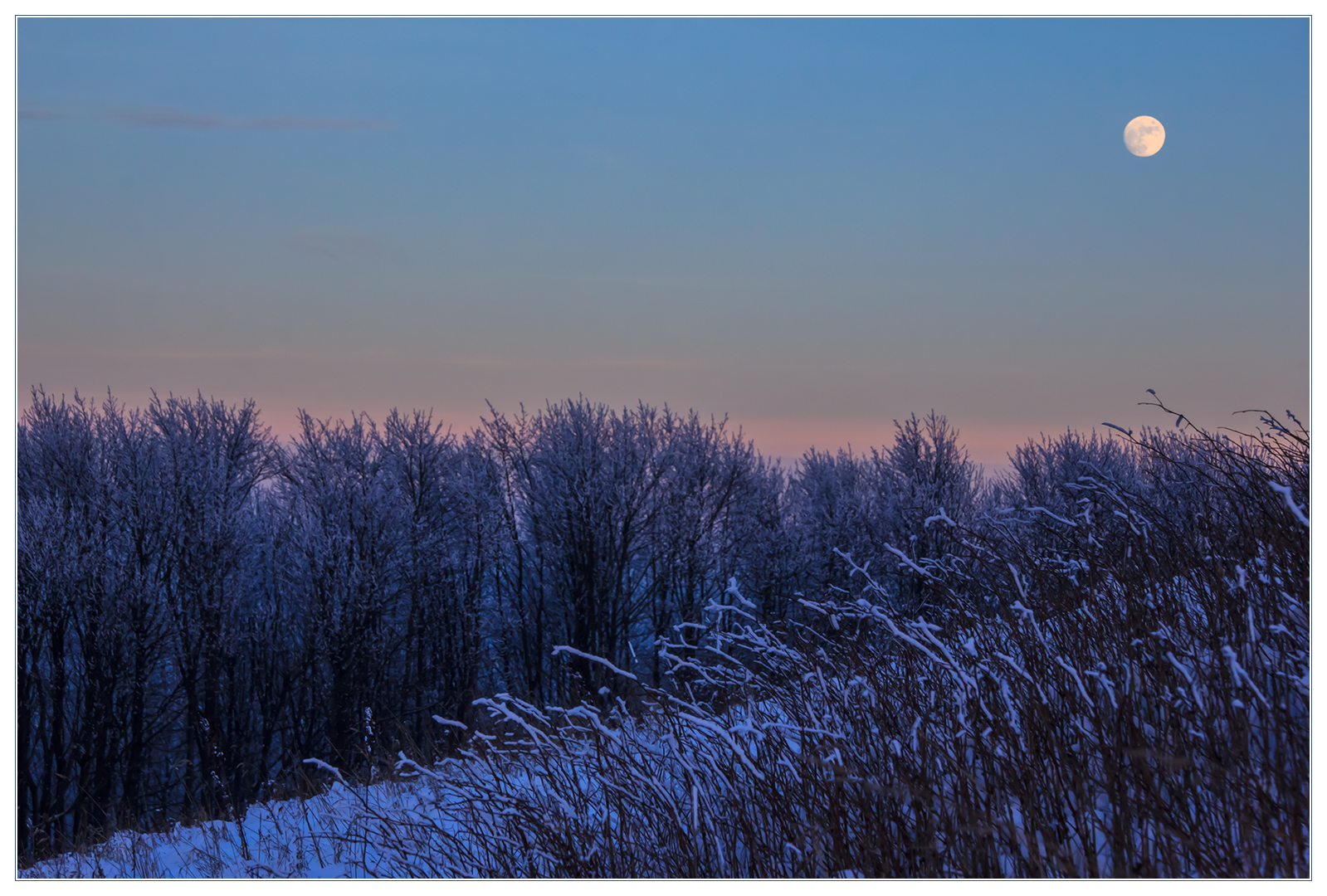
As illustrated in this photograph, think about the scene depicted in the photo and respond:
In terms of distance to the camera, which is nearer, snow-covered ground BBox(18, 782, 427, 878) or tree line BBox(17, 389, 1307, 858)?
snow-covered ground BBox(18, 782, 427, 878)

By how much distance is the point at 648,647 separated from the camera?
28406mm

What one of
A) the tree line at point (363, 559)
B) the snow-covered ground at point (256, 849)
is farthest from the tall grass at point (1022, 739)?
the tree line at point (363, 559)

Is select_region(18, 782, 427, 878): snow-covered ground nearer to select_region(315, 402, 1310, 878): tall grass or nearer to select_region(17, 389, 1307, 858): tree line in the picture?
select_region(315, 402, 1310, 878): tall grass

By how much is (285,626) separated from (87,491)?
626cm

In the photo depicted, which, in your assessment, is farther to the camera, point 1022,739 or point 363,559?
point 363,559

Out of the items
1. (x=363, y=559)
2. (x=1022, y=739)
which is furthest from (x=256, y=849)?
(x=363, y=559)

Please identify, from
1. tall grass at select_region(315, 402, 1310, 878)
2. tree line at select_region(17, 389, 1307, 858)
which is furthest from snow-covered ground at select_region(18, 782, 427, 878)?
tree line at select_region(17, 389, 1307, 858)

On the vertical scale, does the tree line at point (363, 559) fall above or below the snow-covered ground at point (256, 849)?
above

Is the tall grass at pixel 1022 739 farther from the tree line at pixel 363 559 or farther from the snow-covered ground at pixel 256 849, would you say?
the tree line at pixel 363 559

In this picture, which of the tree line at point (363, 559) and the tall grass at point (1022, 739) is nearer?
the tall grass at point (1022, 739)

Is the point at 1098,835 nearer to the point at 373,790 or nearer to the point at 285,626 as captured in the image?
the point at 373,790

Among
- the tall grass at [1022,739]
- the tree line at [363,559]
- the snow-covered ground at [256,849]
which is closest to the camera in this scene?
the tall grass at [1022,739]

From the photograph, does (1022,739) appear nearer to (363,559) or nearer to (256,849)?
(256,849)

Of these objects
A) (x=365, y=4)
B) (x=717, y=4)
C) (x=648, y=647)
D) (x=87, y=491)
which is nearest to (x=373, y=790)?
(x=365, y=4)
